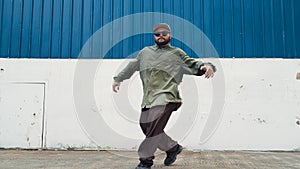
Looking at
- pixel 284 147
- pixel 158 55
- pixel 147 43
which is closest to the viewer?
pixel 158 55

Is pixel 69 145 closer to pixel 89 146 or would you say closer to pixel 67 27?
pixel 89 146

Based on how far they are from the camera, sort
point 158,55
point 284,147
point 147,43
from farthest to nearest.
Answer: point 147,43
point 284,147
point 158,55

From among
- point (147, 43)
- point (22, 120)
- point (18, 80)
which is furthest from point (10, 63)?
point (147, 43)

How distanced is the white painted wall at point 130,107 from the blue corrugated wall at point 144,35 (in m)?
0.21

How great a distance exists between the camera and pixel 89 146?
5.39m

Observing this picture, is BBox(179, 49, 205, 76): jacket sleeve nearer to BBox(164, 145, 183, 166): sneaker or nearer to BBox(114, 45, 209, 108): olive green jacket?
BBox(114, 45, 209, 108): olive green jacket

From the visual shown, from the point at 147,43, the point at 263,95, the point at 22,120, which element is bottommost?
the point at 22,120

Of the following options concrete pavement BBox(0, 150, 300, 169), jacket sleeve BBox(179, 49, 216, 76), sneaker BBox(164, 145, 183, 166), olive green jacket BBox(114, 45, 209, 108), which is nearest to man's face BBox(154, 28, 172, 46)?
olive green jacket BBox(114, 45, 209, 108)

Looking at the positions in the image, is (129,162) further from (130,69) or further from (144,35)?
(144,35)

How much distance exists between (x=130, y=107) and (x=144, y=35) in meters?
1.18

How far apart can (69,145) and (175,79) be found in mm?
2927

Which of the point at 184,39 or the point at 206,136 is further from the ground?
the point at 184,39

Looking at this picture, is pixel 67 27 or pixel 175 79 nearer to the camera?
pixel 175 79

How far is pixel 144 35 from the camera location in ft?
18.7
